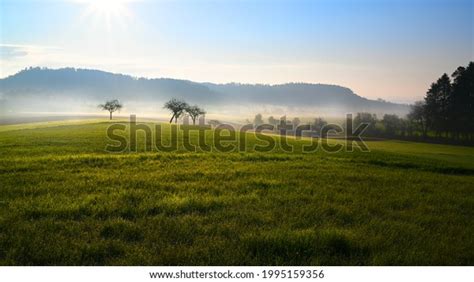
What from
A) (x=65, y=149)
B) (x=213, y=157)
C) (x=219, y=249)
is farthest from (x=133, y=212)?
(x=65, y=149)

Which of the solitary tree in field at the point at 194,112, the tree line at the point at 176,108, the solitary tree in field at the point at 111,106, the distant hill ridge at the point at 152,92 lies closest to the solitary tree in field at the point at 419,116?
the distant hill ridge at the point at 152,92

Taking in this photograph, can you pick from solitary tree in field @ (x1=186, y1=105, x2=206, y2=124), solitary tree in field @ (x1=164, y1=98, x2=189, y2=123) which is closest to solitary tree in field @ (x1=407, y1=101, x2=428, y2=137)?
solitary tree in field @ (x1=186, y1=105, x2=206, y2=124)

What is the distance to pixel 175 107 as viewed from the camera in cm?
6812

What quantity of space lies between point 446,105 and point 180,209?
3935cm

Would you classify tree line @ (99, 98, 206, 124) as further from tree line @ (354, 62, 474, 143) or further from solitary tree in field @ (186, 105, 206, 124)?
tree line @ (354, 62, 474, 143)

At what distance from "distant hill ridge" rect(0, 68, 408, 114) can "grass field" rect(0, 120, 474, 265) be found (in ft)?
74.2

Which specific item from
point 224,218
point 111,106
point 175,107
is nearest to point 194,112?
point 175,107

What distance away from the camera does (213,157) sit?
1769cm

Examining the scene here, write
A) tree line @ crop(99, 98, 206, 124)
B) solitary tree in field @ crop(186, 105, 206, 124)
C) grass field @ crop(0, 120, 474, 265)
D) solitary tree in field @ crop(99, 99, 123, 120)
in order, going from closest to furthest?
1. grass field @ crop(0, 120, 474, 265)
2. tree line @ crop(99, 98, 206, 124)
3. solitary tree in field @ crop(186, 105, 206, 124)
4. solitary tree in field @ crop(99, 99, 123, 120)

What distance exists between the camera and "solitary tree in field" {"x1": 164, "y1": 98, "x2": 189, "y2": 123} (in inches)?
2667

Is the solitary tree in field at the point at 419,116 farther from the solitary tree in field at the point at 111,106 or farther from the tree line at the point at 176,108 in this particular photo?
the solitary tree in field at the point at 111,106

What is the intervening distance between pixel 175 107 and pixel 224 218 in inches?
2457

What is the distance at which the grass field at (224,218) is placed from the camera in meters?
5.69

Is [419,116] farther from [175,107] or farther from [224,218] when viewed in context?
[224,218]
